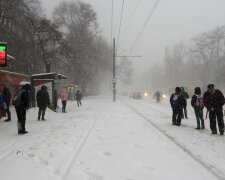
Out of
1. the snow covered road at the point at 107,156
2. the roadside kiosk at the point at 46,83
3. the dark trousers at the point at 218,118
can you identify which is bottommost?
the snow covered road at the point at 107,156

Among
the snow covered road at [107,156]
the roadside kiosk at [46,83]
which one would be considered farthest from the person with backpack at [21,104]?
the roadside kiosk at [46,83]

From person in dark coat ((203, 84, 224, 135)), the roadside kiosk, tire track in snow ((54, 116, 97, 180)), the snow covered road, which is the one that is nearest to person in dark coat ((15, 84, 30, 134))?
the snow covered road

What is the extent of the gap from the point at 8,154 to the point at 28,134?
8.33 ft

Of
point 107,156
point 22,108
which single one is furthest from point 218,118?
point 22,108

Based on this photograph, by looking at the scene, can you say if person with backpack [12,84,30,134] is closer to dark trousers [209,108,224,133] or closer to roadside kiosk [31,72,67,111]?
dark trousers [209,108,224,133]

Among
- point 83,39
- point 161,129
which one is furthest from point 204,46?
point 161,129

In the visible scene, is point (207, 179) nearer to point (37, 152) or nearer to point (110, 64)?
point (37, 152)

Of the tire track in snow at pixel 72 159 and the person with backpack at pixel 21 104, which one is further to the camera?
the person with backpack at pixel 21 104

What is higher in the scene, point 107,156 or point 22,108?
point 22,108

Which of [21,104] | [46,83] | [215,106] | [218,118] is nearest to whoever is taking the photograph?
[21,104]

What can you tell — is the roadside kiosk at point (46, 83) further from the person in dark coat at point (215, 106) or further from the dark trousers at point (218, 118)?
the dark trousers at point (218, 118)

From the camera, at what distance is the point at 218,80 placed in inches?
1876

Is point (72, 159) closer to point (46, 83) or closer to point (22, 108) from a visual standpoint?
point (22, 108)

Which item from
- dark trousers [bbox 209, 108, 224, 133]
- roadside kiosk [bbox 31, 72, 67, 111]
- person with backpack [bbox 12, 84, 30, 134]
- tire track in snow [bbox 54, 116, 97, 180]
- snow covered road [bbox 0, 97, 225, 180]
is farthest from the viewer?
roadside kiosk [bbox 31, 72, 67, 111]
